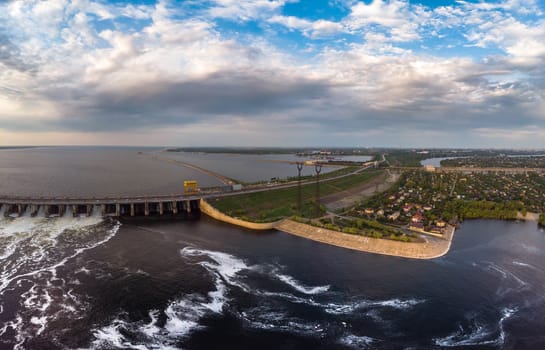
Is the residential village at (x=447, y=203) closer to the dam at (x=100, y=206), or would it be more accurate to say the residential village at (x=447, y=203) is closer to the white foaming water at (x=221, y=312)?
the white foaming water at (x=221, y=312)

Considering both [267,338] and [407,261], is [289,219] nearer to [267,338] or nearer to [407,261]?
[407,261]

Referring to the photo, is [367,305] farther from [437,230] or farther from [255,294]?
[437,230]

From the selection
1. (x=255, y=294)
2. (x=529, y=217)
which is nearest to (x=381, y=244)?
(x=255, y=294)

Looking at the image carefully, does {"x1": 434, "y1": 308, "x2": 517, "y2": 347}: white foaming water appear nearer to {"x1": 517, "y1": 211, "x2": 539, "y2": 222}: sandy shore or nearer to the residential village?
the residential village

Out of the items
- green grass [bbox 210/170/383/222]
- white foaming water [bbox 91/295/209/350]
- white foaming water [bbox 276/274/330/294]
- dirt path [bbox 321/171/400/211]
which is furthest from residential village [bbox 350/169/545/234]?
white foaming water [bbox 91/295/209/350]

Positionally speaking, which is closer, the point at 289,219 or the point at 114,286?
the point at 114,286

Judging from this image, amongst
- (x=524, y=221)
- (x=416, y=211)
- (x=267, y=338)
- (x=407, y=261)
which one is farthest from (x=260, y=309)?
(x=524, y=221)

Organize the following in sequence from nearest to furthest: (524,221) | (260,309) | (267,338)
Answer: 1. (267,338)
2. (260,309)
3. (524,221)
